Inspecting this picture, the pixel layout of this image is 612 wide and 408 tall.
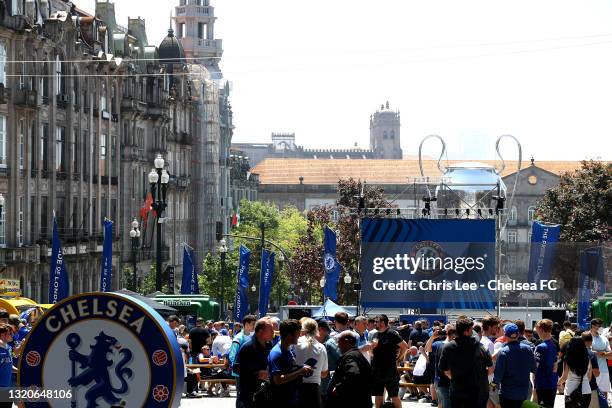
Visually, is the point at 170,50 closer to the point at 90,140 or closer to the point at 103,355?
the point at 90,140

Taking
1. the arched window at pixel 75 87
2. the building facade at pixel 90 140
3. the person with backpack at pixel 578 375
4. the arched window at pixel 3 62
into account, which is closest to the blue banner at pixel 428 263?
the building facade at pixel 90 140

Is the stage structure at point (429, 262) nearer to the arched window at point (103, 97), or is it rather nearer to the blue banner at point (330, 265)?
the blue banner at point (330, 265)

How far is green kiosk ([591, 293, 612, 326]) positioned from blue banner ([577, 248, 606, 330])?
1.97ft

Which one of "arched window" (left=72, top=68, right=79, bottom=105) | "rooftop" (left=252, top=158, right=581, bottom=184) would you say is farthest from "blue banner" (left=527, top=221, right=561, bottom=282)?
"rooftop" (left=252, top=158, right=581, bottom=184)

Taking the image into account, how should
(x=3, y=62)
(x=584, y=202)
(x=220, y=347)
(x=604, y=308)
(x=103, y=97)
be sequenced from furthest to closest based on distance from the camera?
(x=584, y=202)
(x=103, y=97)
(x=3, y=62)
(x=604, y=308)
(x=220, y=347)

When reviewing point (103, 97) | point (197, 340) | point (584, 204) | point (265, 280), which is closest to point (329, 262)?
point (265, 280)

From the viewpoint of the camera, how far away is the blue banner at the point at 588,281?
40.0 meters

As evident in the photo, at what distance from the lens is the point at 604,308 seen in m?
45.4

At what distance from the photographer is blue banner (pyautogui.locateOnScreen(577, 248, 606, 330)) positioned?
40.0 metres

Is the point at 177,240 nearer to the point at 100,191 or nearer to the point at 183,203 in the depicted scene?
the point at 183,203

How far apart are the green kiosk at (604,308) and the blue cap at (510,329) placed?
2872cm

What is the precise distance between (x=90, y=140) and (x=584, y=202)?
30829 mm

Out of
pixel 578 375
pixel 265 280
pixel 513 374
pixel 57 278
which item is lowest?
pixel 265 280

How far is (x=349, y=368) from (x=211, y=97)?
86.9 m
